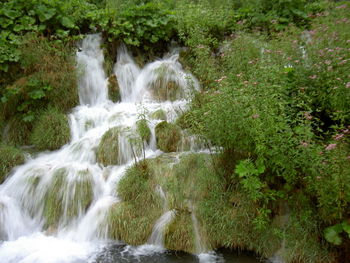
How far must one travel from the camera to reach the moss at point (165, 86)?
7.27 metres

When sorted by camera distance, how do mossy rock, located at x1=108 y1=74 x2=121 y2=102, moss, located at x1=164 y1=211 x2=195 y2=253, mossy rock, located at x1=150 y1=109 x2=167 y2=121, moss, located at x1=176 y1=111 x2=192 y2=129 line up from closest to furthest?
1. moss, located at x1=164 y1=211 x2=195 y2=253
2. moss, located at x1=176 y1=111 x2=192 y2=129
3. mossy rock, located at x1=150 y1=109 x2=167 y2=121
4. mossy rock, located at x1=108 y1=74 x2=121 y2=102

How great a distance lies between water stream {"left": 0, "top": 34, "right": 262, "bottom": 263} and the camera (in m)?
4.37

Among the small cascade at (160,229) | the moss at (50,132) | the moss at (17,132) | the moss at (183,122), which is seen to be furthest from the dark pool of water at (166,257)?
the moss at (17,132)

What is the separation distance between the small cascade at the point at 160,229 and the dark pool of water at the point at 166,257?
0.18m

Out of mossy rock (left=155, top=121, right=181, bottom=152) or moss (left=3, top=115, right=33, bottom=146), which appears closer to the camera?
mossy rock (left=155, top=121, right=181, bottom=152)

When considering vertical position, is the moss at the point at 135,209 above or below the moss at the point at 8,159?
below

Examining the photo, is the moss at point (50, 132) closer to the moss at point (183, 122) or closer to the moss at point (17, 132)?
the moss at point (17, 132)

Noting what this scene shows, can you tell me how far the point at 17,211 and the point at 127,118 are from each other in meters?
2.66

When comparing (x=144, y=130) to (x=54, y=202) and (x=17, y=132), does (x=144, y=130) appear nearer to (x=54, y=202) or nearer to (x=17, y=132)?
(x=54, y=202)

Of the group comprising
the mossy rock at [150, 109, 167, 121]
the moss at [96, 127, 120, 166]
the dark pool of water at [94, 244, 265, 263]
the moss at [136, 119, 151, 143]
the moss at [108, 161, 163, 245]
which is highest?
the mossy rock at [150, 109, 167, 121]

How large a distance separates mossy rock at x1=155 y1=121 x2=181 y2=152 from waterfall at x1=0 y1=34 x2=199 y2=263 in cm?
15

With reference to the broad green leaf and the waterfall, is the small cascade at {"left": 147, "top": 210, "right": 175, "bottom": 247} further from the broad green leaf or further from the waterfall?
the broad green leaf

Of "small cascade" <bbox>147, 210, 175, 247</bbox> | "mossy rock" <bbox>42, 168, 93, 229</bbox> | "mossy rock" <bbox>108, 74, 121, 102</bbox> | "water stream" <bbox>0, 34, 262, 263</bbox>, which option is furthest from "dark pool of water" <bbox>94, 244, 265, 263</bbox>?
"mossy rock" <bbox>108, 74, 121, 102</bbox>

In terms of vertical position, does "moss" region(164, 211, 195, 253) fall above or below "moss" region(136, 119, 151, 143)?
below
